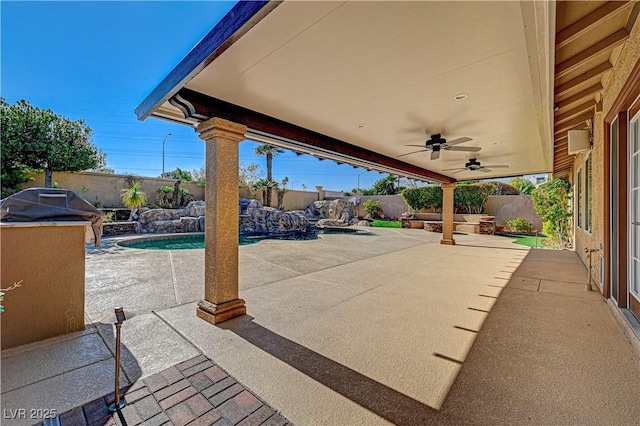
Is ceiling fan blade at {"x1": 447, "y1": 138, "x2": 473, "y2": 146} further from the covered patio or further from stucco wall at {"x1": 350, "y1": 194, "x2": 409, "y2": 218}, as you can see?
stucco wall at {"x1": 350, "y1": 194, "x2": 409, "y2": 218}

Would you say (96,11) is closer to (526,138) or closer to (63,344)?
(63,344)

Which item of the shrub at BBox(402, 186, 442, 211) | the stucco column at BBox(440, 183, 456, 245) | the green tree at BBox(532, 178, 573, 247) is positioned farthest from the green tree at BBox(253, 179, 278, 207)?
the green tree at BBox(532, 178, 573, 247)

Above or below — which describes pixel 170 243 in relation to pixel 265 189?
below

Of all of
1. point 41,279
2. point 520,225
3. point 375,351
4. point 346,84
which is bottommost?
point 375,351

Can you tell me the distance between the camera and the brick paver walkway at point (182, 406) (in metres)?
1.77

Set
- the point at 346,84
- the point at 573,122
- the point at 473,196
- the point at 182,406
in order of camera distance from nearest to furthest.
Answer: the point at 182,406 → the point at 346,84 → the point at 573,122 → the point at 473,196

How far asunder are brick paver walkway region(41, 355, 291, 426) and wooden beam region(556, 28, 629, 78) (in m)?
4.22

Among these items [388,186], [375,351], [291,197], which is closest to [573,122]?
[375,351]

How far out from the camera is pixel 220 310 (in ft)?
11.0

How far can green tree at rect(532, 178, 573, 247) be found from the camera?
9.88 metres

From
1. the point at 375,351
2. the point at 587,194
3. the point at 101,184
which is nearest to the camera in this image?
the point at 375,351

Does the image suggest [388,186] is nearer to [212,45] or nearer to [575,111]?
[575,111]

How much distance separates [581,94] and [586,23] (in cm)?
212

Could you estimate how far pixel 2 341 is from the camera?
2619 mm
